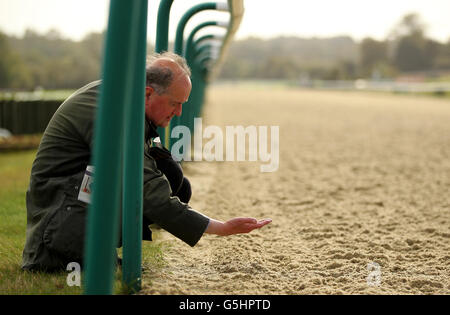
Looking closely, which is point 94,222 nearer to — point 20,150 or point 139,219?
point 139,219

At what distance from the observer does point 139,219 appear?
215cm

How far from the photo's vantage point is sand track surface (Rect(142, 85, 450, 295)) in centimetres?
257

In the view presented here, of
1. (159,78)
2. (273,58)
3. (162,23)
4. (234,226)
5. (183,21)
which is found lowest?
(234,226)

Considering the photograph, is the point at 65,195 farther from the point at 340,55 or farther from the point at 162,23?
the point at 340,55

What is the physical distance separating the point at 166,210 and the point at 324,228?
171 cm

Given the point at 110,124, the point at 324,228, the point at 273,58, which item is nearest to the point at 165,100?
the point at 110,124

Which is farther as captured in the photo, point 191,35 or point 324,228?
point 191,35

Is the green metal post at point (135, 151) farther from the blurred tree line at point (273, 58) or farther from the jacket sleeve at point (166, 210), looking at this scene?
the blurred tree line at point (273, 58)

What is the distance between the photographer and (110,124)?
1.64m

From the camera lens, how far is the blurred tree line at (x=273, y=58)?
3738cm

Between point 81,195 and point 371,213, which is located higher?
point 81,195

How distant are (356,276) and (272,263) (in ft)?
1.49

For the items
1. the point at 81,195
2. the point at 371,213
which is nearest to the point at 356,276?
the point at 81,195

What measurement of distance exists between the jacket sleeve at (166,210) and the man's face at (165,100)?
0.72 ft
